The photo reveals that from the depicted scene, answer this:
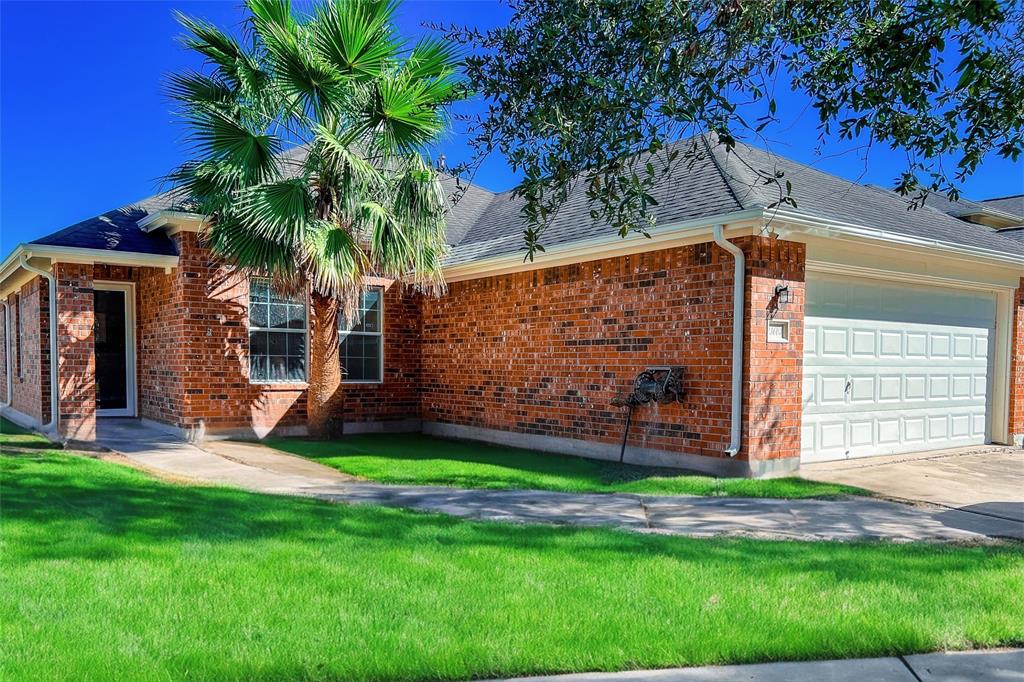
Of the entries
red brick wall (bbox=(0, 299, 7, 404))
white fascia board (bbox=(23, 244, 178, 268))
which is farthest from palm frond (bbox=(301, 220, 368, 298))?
red brick wall (bbox=(0, 299, 7, 404))

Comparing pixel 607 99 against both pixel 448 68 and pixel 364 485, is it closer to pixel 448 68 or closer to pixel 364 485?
pixel 364 485

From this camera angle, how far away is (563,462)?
10.4 meters

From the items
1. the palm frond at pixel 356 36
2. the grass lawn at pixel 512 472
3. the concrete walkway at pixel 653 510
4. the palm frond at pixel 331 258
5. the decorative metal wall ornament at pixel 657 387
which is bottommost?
the grass lawn at pixel 512 472

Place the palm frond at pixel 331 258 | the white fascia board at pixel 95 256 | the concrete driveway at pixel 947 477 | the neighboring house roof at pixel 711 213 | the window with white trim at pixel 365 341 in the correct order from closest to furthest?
the concrete driveway at pixel 947 477
the neighboring house roof at pixel 711 213
the palm frond at pixel 331 258
the white fascia board at pixel 95 256
the window with white trim at pixel 365 341

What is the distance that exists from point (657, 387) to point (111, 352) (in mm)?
10415

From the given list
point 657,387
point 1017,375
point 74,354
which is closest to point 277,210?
point 74,354

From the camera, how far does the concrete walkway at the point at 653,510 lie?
6379mm

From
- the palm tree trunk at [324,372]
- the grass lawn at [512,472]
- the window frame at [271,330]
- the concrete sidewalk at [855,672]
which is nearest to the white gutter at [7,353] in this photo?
the window frame at [271,330]

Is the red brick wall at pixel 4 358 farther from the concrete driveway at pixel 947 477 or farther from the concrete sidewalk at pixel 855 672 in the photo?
the concrete sidewalk at pixel 855 672

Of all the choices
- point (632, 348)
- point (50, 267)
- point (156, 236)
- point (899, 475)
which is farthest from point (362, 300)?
point (899, 475)

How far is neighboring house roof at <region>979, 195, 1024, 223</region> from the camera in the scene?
648 inches

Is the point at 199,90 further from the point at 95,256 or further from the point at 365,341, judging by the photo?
the point at 365,341

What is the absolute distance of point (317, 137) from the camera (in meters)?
10.2

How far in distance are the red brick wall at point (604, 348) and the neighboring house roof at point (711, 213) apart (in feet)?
1.77
